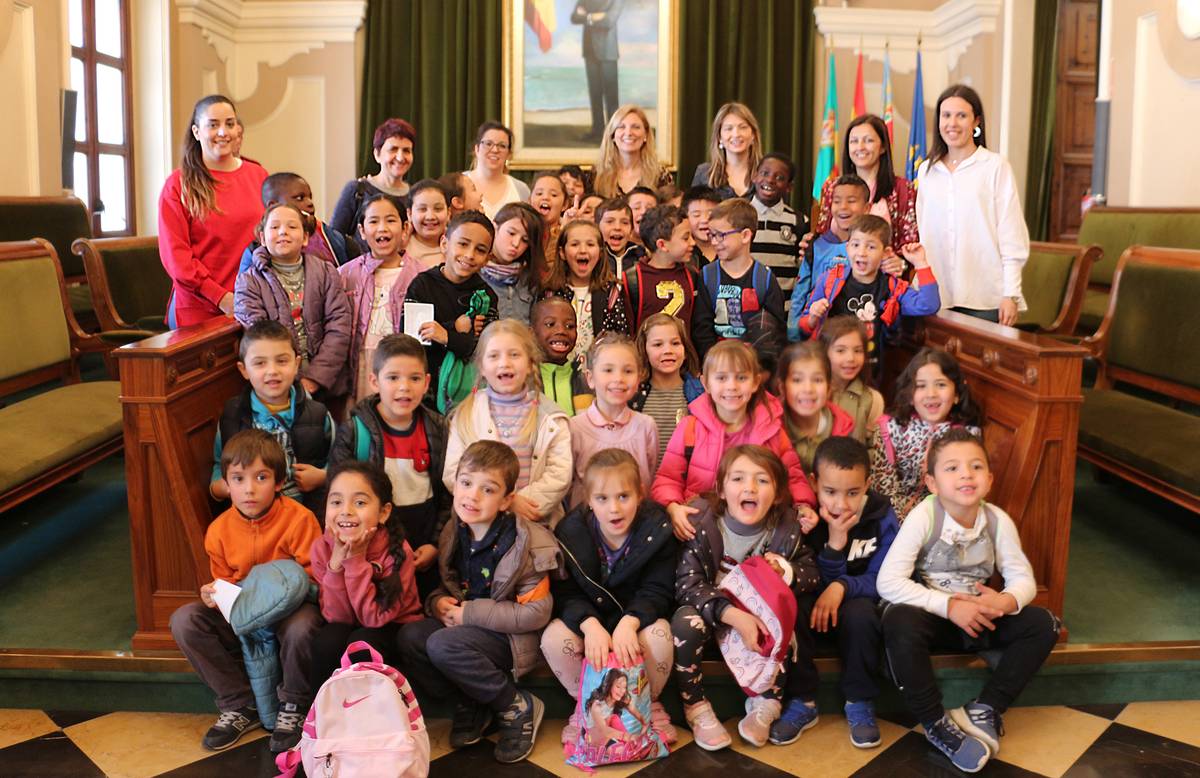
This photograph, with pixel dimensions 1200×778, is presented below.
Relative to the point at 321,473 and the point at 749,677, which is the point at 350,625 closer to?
the point at 321,473

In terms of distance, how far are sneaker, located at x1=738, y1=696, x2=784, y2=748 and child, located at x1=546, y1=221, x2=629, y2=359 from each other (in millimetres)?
1202

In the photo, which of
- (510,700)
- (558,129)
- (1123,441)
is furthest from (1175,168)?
(510,700)

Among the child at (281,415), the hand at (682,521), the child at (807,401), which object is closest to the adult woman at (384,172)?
the child at (281,415)

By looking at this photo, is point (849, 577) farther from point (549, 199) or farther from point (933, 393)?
point (549, 199)

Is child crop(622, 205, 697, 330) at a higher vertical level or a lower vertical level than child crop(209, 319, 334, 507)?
higher

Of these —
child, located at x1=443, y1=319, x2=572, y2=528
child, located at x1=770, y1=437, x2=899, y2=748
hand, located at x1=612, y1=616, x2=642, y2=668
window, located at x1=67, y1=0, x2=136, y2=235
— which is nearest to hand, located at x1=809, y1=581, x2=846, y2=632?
child, located at x1=770, y1=437, x2=899, y2=748

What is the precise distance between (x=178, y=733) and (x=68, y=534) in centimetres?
142

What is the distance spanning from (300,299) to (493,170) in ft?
4.59

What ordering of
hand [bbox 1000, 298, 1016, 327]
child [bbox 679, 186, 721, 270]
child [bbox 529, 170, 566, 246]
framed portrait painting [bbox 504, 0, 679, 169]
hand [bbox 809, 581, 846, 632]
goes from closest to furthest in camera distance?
hand [bbox 809, 581, 846, 632]
hand [bbox 1000, 298, 1016, 327]
child [bbox 679, 186, 721, 270]
child [bbox 529, 170, 566, 246]
framed portrait painting [bbox 504, 0, 679, 169]

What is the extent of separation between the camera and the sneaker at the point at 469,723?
8.46 feet

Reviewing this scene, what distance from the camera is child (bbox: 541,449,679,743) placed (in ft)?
8.45

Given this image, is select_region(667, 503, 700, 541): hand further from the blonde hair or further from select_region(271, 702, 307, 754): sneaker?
the blonde hair

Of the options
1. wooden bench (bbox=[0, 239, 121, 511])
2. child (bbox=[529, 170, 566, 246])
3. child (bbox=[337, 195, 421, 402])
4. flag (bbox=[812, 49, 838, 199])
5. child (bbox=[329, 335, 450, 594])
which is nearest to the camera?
child (bbox=[329, 335, 450, 594])

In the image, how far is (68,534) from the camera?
3.73 meters
